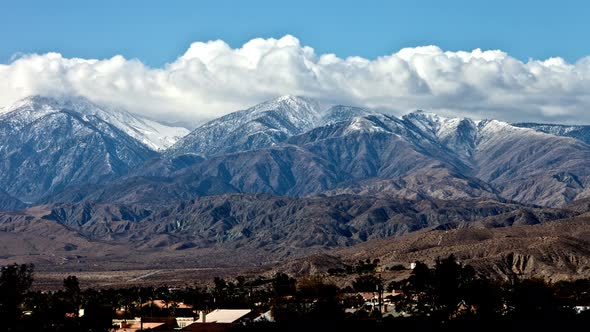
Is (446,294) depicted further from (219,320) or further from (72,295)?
(72,295)

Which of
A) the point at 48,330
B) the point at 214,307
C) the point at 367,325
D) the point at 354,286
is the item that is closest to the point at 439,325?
the point at 367,325

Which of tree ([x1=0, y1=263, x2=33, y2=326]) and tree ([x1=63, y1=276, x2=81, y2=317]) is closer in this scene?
tree ([x1=0, y1=263, x2=33, y2=326])

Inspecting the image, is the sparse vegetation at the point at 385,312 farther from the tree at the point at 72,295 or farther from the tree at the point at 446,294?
the tree at the point at 72,295

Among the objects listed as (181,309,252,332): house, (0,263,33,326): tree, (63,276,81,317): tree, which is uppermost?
(0,263,33,326): tree

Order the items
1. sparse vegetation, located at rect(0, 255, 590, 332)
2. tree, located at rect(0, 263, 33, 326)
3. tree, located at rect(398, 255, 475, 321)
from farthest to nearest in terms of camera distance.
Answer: tree, located at rect(398, 255, 475, 321)
tree, located at rect(0, 263, 33, 326)
sparse vegetation, located at rect(0, 255, 590, 332)

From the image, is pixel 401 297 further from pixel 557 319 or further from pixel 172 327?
pixel 557 319

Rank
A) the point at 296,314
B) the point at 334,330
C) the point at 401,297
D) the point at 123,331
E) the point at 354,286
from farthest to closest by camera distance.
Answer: the point at 354,286
the point at 401,297
the point at 123,331
the point at 296,314
the point at 334,330

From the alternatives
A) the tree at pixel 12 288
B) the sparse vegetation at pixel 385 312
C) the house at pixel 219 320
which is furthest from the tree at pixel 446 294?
the tree at pixel 12 288

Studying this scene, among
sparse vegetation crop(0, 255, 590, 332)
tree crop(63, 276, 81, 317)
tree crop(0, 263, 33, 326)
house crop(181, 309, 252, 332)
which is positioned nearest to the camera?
sparse vegetation crop(0, 255, 590, 332)

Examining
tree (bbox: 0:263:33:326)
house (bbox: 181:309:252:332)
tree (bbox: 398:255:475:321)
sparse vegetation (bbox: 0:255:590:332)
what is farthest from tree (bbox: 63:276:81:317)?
tree (bbox: 398:255:475:321)

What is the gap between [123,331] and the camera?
5433 inches

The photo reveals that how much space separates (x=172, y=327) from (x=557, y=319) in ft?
179

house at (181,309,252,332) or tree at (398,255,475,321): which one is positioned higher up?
tree at (398,255,475,321)

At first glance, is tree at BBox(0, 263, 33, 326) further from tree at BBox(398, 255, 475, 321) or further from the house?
tree at BBox(398, 255, 475, 321)
